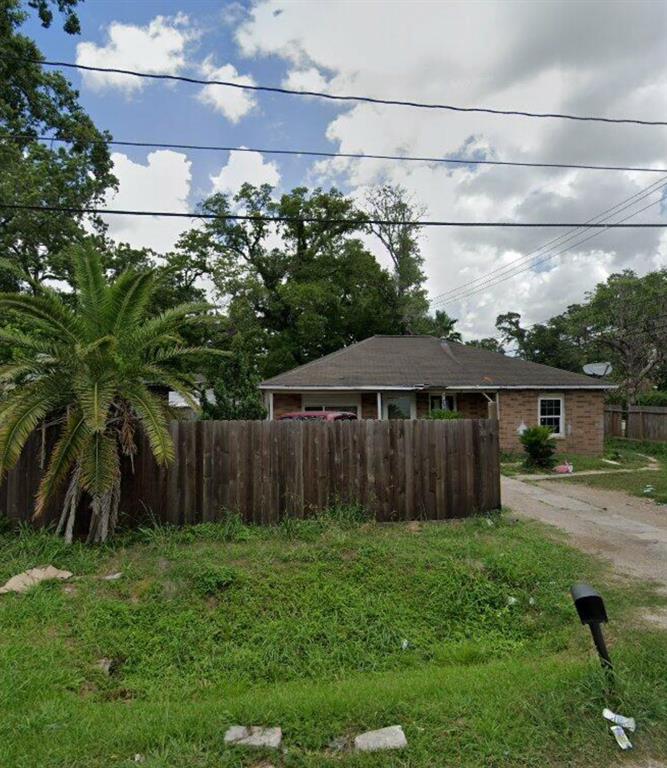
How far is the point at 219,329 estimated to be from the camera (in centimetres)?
2475

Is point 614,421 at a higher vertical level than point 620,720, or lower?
higher

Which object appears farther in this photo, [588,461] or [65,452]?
[588,461]

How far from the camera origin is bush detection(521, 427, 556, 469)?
14.3 metres

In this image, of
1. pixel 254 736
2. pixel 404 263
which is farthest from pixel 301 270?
pixel 254 736

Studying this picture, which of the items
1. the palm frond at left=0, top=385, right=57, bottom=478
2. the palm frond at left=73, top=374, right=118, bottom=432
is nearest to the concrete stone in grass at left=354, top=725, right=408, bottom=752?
the palm frond at left=73, top=374, right=118, bottom=432

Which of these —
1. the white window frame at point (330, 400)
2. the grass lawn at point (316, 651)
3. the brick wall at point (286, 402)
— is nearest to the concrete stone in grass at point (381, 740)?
the grass lawn at point (316, 651)

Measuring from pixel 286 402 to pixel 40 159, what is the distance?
1321cm

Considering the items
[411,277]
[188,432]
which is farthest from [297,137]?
[411,277]

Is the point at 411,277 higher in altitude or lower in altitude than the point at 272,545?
higher

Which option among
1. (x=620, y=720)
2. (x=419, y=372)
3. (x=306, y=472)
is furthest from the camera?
(x=419, y=372)

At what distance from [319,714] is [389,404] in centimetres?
1547

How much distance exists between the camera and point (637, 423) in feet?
72.5

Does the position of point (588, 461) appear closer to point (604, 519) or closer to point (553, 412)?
point (553, 412)

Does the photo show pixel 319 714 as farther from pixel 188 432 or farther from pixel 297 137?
pixel 297 137
